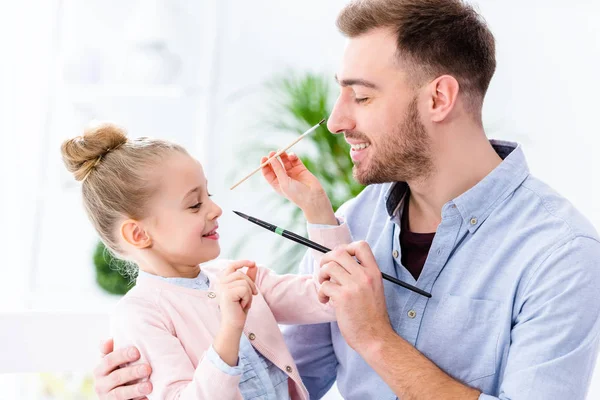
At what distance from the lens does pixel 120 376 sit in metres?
1.43

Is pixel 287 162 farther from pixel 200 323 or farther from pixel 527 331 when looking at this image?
pixel 527 331

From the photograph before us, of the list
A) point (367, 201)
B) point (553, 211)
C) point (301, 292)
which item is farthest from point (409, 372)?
point (367, 201)

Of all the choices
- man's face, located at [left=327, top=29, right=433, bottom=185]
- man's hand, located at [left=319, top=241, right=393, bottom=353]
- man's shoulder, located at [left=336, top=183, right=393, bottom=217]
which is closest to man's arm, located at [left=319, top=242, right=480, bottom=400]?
man's hand, located at [left=319, top=241, right=393, bottom=353]

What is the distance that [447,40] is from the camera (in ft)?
5.51

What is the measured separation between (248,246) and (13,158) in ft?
4.08

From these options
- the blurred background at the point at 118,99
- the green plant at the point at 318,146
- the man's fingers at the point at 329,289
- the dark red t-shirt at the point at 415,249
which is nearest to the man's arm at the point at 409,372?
the man's fingers at the point at 329,289

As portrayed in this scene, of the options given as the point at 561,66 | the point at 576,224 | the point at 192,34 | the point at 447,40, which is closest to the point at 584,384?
the point at 576,224

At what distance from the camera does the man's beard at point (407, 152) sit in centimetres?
166

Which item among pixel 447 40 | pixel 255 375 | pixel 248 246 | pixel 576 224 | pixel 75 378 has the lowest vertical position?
pixel 75 378

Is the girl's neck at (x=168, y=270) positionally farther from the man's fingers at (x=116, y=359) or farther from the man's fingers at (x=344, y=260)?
the man's fingers at (x=344, y=260)

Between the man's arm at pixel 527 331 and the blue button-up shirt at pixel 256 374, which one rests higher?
the man's arm at pixel 527 331

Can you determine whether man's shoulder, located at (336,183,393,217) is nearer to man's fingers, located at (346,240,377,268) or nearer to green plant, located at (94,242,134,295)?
man's fingers, located at (346,240,377,268)

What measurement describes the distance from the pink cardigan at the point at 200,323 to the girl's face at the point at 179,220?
7 cm

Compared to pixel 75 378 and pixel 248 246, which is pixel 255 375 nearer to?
pixel 75 378
